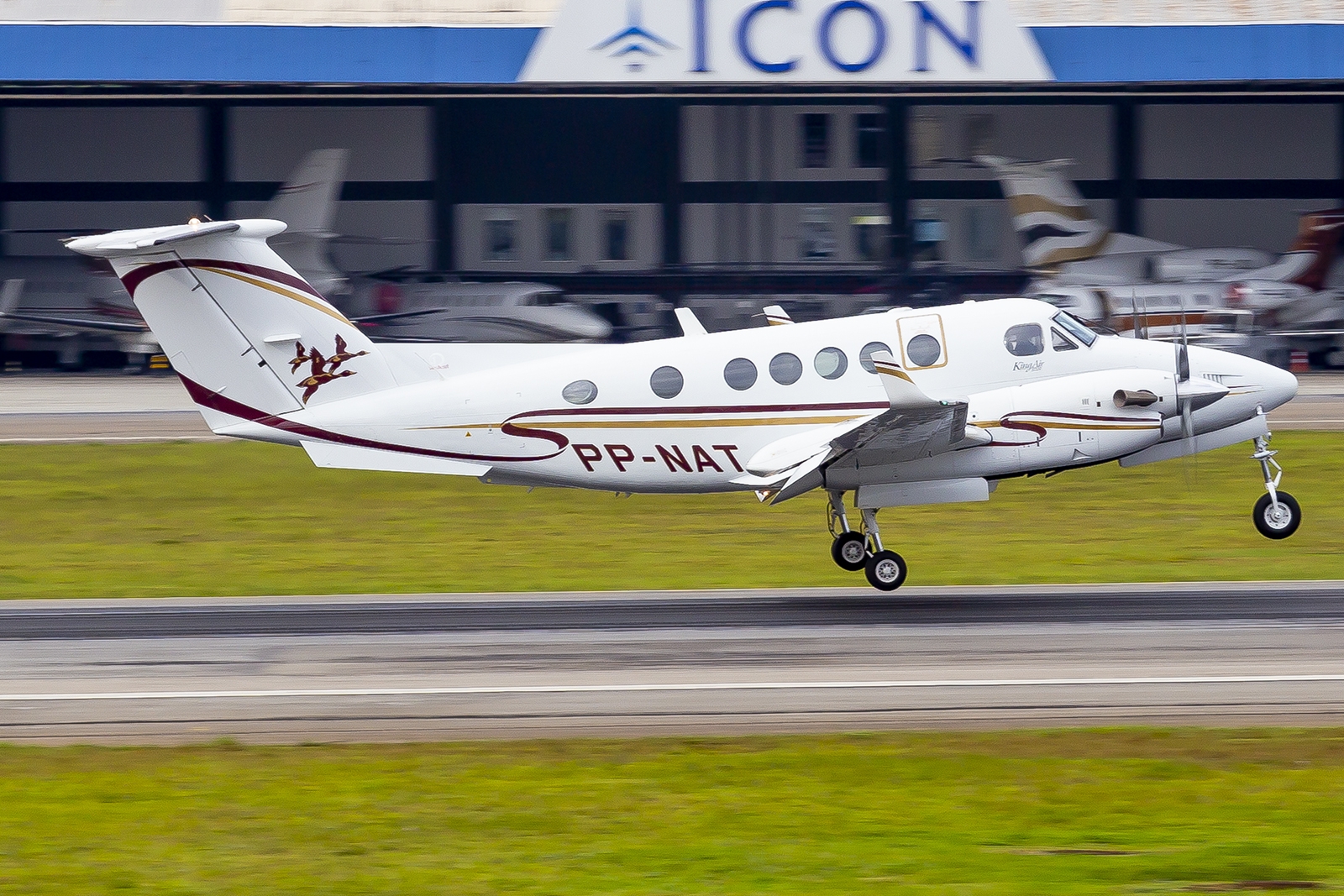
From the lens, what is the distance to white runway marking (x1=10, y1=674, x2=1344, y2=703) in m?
12.9

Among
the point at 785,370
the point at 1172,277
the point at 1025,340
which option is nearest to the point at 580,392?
the point at 785,370

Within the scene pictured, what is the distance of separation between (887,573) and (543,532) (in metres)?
7.33

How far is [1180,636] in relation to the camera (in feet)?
48.1

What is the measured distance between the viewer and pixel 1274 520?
17797mm

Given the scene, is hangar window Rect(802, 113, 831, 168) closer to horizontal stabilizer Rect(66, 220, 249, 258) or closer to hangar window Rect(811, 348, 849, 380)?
hangar window Rect(811, 348, 849, 380)

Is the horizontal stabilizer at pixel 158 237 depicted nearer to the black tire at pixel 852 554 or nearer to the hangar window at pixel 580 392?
the hangar window at pixel 580 392

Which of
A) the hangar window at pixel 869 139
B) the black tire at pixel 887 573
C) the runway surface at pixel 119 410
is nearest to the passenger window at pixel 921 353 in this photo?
the black tire at pixel 887 573

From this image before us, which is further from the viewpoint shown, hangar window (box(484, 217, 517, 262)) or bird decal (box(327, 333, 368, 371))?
hangar window (box(484, 217, 517, 262))

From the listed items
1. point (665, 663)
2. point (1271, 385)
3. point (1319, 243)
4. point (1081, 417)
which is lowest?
point (665, 663)

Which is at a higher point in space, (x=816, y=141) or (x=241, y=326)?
(x=816, y=141)

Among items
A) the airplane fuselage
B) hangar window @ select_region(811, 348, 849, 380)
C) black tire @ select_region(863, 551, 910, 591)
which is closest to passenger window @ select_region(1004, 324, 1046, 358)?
the airplane fuselage

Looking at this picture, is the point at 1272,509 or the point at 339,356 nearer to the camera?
the point at 339,356

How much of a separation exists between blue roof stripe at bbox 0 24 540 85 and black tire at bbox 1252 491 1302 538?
2903cm

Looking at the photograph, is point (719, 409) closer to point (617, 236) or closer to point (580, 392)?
point (580, 392)
